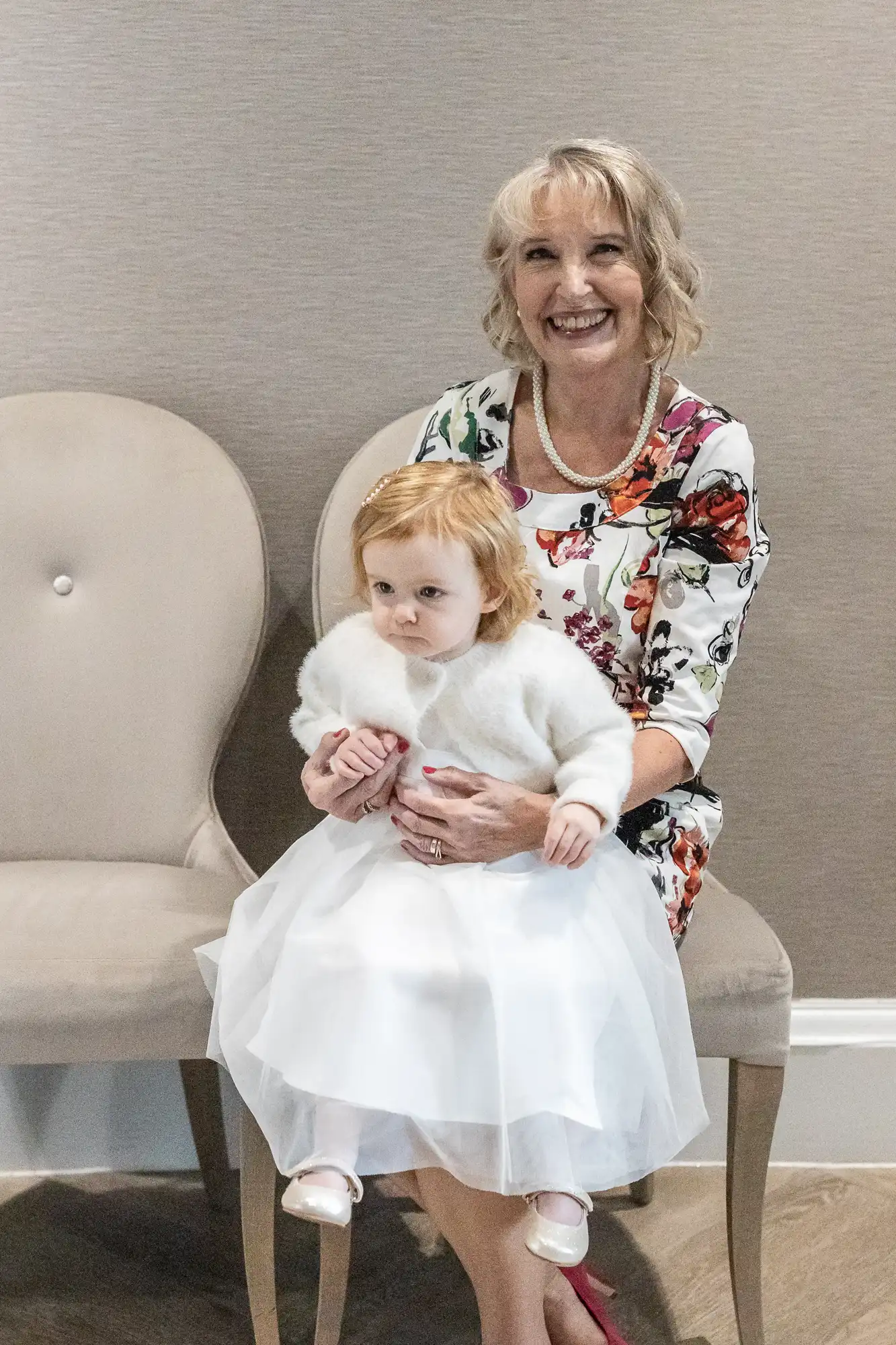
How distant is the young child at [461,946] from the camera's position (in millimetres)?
1029

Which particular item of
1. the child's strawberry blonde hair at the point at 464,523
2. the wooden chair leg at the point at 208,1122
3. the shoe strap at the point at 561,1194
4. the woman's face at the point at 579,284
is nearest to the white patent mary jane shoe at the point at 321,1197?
the shoe strap at the point at 561,1194

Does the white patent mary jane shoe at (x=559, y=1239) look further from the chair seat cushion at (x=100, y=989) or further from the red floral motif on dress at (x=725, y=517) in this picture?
the red floral motif on dress at (x=725, y=517)

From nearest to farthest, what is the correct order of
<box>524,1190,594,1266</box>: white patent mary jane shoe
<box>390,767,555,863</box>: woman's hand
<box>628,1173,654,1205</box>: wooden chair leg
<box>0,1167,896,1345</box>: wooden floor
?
1. <box>524,1190,594,1266</box>: white patent mary jane shoe
2. <box>390,767,555,863</box>: woman's hand
3. <box>0,1167,896,1345</box>: wooden floor
4. <box>628,1173,654,1205</box>: wooden chair leg

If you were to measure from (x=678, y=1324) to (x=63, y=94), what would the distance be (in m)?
1.78

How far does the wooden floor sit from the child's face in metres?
0.91

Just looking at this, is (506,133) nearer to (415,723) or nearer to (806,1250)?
(415,723)

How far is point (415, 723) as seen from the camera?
117cm

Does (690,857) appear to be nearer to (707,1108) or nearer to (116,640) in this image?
(707,1108)

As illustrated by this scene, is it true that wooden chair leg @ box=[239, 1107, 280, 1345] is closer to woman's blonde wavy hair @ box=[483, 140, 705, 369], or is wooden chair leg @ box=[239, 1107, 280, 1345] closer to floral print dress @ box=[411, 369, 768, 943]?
floral print dress @ box=[411, 369, 768, 943]

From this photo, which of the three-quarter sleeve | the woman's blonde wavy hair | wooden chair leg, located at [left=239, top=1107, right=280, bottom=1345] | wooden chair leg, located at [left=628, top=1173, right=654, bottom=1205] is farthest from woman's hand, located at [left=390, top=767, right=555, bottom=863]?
wooden chair leg, located at [left=628, top=1173, right=654, bottom=1205]

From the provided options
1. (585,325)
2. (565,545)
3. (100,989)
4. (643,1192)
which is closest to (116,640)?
(100,989)

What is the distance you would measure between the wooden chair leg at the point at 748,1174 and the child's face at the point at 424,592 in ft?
1.93

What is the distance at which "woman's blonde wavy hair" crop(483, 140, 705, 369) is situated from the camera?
1281 mm

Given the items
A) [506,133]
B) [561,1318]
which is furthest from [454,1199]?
[506,133]
